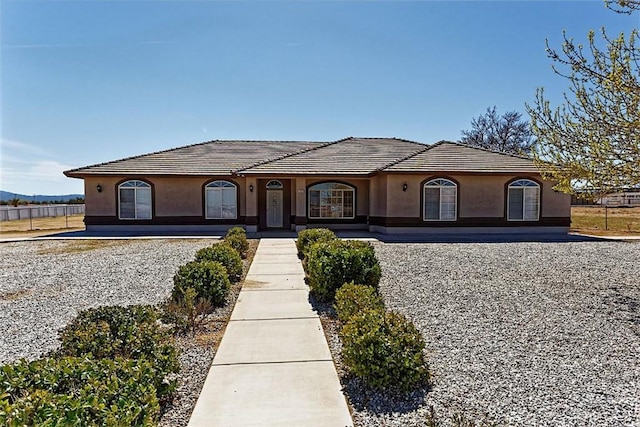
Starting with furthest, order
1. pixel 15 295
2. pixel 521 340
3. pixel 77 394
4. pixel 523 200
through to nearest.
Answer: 1. pixel 523 200
2. pixel 15 295
3. pixel 521 340
4. pixel 77 394

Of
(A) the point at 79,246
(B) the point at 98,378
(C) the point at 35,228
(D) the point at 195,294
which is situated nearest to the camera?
(B) the point at 98,378

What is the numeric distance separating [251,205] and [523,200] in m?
12.5

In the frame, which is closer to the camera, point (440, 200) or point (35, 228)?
point (440, 200)

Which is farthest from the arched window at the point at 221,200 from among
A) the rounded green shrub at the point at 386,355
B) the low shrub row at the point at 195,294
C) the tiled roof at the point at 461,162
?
the rounded green shrub at the point at 386,355

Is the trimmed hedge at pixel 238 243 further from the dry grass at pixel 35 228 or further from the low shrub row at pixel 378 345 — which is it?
the dry grass at pixel 35 228

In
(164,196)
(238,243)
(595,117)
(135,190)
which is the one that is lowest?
(238,243)

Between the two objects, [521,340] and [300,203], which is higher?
[300,203]

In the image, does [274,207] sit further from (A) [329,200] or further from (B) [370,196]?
(B) [370,196]

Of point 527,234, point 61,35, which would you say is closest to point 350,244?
point 61,35

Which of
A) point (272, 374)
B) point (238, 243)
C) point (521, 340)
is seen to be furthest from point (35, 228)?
point (521, 340)

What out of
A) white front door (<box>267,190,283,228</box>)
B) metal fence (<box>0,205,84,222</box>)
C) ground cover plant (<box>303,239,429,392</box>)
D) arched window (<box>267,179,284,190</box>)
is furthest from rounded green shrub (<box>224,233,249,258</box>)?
metal fence (<box>0,205,84,222</box>)

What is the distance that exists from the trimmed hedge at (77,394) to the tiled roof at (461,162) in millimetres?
15778

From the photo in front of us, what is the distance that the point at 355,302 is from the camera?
547cm

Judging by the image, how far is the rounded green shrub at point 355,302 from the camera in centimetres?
530
